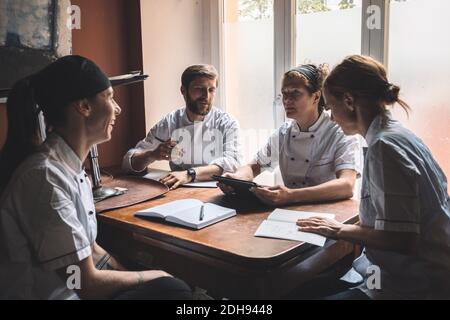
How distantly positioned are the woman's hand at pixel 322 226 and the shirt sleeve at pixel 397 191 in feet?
0.60

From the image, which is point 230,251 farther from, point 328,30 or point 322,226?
point 328,30

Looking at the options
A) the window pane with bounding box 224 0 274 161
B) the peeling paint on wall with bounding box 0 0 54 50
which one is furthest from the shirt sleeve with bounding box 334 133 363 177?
the peeling paint on wall with bounding box 0 0 54 50

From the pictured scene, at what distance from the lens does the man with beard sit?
240 cm

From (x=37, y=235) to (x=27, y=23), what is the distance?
158cm

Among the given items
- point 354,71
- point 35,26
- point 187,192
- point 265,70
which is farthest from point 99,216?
point 265,70

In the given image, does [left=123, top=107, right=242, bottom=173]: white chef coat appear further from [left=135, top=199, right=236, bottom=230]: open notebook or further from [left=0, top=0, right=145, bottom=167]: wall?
[left=135, top=199, right=236, bottom=230]: open notebook

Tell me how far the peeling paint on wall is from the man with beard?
2.51ft

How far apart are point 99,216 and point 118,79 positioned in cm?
58

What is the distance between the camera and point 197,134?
8.54 ft

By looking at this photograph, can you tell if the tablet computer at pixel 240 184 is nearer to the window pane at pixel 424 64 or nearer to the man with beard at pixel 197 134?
the man with beard at pixel 197 134

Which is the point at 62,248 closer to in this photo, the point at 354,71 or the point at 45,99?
the point at 45,99

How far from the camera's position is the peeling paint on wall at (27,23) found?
2186mm

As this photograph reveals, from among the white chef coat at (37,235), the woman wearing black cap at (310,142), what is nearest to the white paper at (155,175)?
the woman wearing black cap at (310,142)

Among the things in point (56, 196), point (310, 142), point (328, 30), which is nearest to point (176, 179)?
point (310, 142)
